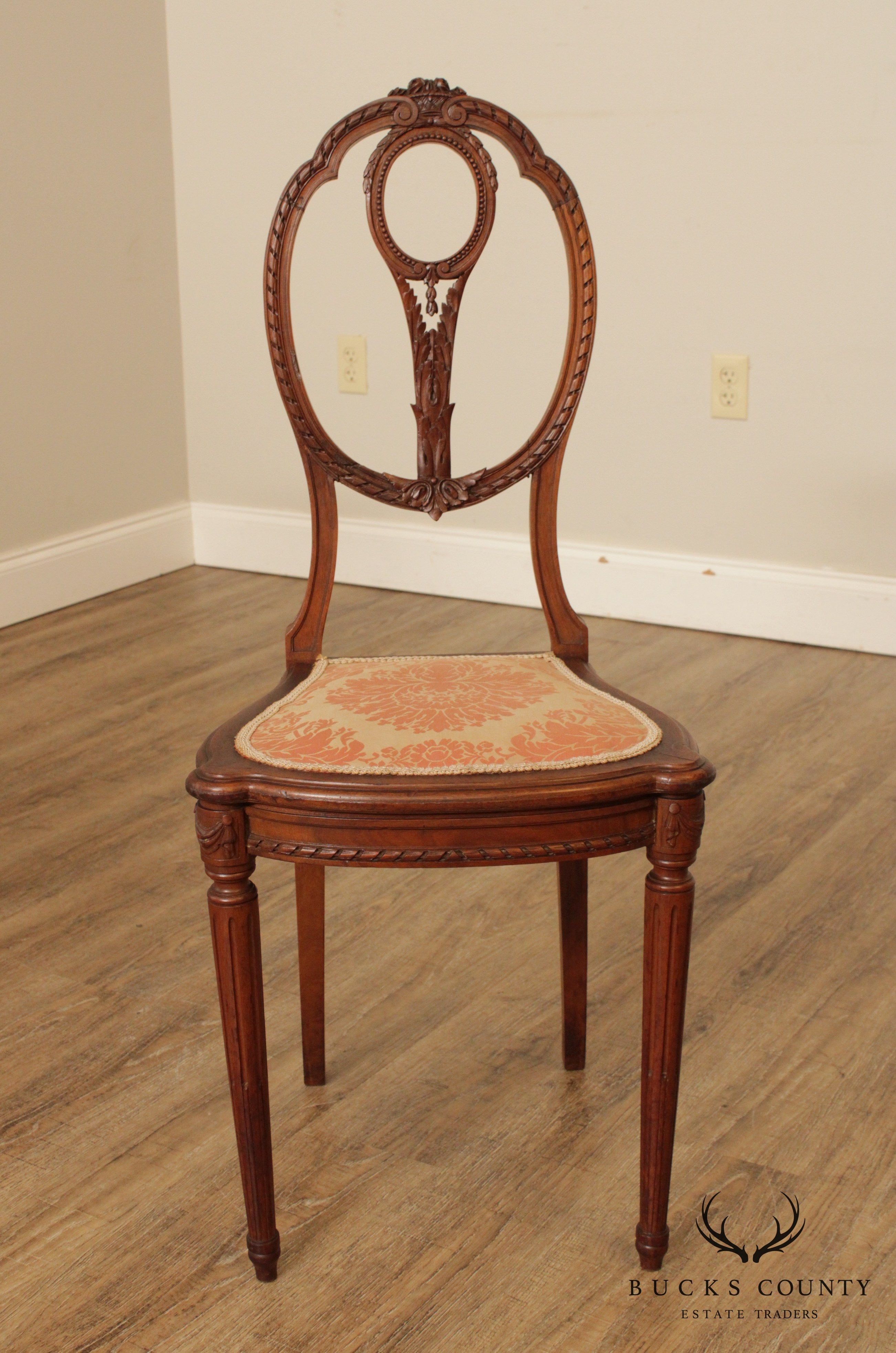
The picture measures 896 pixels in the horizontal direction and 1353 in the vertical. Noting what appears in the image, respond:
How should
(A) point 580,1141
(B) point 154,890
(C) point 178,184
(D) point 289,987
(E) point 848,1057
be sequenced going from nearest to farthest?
(A) point 580,1141, (E) point 848,1057, (D) point 289,987, (B) point 154,890, (C) point 178,184

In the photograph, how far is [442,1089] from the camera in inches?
50.7

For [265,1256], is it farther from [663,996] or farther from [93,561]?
[93,561]

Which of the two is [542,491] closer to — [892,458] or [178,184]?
[892,458]

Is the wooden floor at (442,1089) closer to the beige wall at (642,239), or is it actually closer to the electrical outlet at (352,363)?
the beige wall at (642,239)

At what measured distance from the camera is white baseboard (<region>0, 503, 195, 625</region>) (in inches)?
109

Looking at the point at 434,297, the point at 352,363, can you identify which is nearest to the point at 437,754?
the point at 434,297

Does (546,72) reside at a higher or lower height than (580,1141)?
higher

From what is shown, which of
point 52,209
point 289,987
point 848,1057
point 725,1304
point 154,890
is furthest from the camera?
point 52,209

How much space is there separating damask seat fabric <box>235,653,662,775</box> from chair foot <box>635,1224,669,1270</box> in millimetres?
366

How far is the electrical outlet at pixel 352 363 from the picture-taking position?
9.62 feet

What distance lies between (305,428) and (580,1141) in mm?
664

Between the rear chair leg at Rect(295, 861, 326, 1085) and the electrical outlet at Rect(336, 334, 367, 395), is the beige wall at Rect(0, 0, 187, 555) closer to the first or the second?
the electrical outlet at Rect(336, 334, 367, 395)

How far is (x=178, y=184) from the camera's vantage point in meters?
3.07

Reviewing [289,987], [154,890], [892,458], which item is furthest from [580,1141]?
[892,458]
